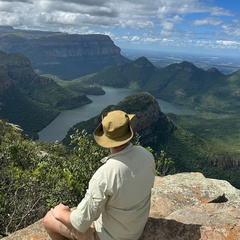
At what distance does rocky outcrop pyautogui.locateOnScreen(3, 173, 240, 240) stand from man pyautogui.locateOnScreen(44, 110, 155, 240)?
3.80ft

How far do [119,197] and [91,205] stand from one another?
18.9 inches

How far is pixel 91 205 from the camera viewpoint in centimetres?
493

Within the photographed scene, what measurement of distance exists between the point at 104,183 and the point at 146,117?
4027 inches

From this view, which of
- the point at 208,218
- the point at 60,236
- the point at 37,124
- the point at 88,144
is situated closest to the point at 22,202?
the point at 88,144

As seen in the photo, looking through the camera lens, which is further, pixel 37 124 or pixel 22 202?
pixel 37 124

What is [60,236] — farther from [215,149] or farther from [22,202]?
[215,149]

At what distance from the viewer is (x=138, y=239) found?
6.28 meters

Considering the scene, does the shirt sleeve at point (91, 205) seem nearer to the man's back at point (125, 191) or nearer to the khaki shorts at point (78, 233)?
the man's back at point (125, 191)

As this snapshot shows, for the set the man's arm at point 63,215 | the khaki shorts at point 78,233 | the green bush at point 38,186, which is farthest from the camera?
A: the green bush at point 38,186

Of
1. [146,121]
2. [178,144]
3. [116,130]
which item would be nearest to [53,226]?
[116,130]

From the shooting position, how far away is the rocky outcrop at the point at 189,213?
250 inches

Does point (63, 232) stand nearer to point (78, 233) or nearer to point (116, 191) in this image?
point (78, 233)

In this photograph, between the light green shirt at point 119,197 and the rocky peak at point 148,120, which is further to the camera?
the rocky peak at point 148,120

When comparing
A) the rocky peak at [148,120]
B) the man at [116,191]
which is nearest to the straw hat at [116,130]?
the man at [116,191]
